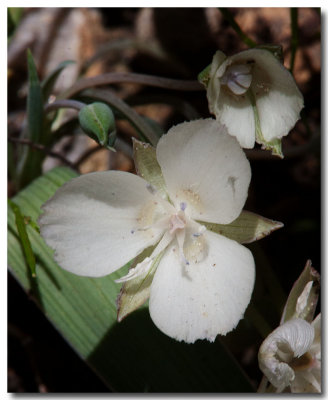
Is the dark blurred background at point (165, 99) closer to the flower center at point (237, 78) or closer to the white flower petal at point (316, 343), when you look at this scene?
the white flower petal at point (316, 343)

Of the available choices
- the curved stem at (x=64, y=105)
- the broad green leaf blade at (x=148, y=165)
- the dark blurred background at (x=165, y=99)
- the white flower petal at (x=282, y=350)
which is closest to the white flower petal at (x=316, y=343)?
the white flower petal at (x=282, y=350)

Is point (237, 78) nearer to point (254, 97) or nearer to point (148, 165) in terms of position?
point (254, 97)

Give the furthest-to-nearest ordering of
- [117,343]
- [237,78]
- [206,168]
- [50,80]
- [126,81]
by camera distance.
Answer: [50,80], [126,81], [117,343], [237,78], [206,168]

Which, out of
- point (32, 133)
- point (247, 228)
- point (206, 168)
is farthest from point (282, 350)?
point (32, 133)

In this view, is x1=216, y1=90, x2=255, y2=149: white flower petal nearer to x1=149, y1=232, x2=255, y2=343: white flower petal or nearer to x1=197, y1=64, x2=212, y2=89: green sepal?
x1=197, y1=64, x2=212, y2=89: green sepal

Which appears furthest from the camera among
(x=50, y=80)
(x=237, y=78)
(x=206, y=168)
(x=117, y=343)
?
(x=50, y=80)

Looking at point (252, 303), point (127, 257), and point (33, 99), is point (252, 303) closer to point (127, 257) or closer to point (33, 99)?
point (127, 257)
